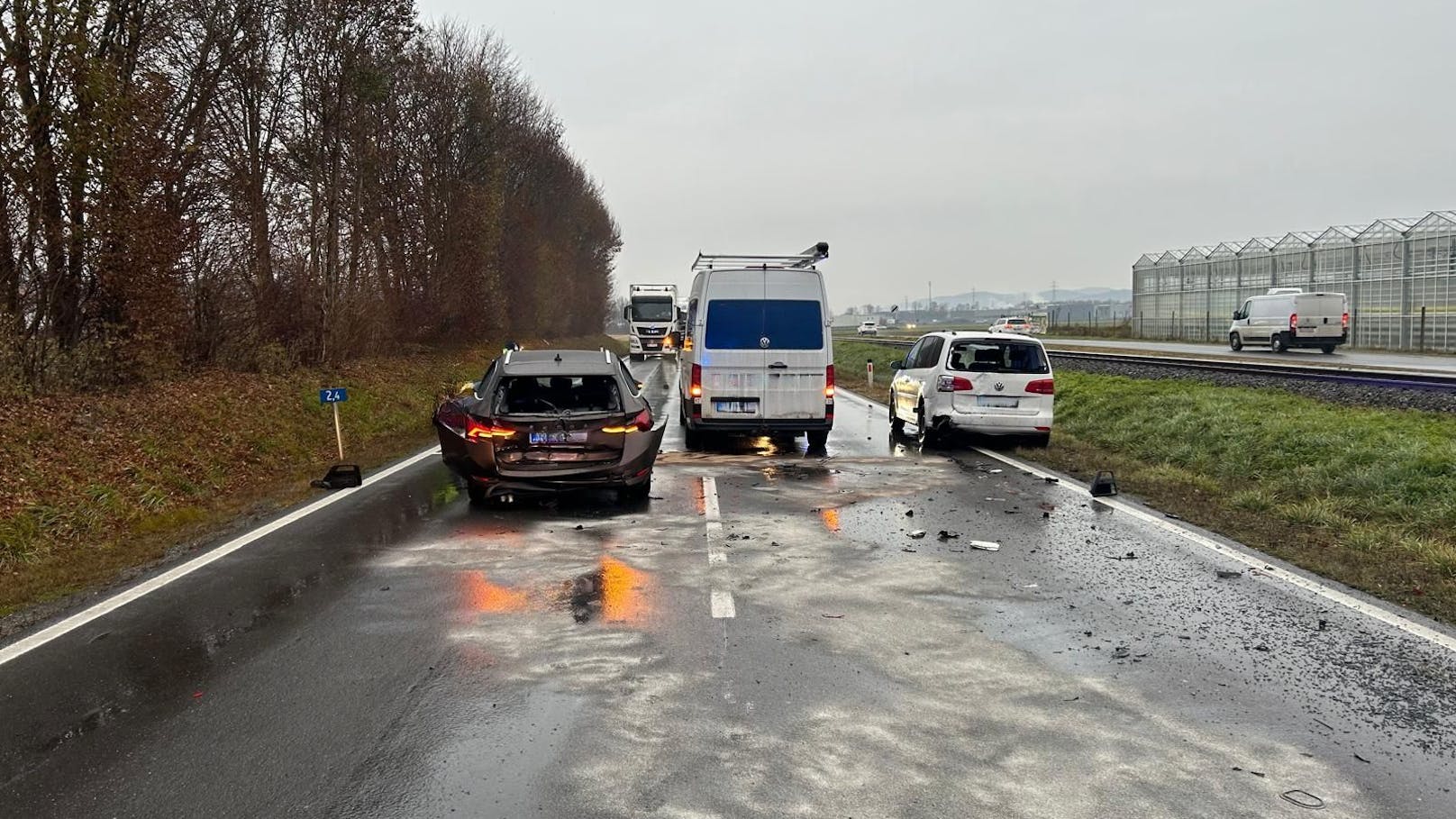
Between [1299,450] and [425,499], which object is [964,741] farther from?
→ [1299,450]

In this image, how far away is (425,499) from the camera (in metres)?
9.92

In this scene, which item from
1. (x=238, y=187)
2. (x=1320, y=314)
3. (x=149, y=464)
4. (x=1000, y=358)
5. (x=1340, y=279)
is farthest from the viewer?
(x=1340, y=279)

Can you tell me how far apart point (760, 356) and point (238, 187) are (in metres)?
11.1

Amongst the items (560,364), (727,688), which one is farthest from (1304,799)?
(560,364)

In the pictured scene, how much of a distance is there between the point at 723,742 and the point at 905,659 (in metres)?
1.39

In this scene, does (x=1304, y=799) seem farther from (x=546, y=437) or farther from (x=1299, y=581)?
(x=546, y=437)

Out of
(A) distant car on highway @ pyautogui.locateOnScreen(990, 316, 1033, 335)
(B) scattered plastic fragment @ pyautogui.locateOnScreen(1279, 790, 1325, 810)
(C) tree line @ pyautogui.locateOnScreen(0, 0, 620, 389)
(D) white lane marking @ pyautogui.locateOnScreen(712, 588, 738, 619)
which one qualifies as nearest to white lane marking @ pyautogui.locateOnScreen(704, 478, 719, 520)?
(D) white lane marking @ pyautogui.locateOnScreen(712, 588, 738, 619)

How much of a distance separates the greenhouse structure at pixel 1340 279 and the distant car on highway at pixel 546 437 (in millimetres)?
32762

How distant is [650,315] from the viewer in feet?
156

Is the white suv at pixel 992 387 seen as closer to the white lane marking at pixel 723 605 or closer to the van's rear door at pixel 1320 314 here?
the white lane marking at pixel 723 605

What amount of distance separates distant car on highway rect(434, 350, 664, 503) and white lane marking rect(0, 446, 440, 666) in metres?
1.43

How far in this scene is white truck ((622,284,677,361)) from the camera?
4731 cm

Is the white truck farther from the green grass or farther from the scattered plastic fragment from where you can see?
the scattered plastic fragment

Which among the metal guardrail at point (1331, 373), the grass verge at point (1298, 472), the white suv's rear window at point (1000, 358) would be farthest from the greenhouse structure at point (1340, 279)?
the white suv's rear window at point (1000, 358)
